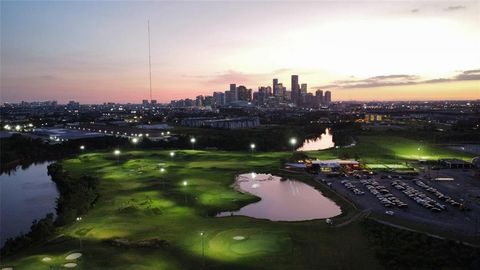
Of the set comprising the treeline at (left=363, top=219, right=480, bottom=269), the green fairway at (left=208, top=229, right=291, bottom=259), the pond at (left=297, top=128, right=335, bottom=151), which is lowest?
the pond at (left=297, top=128, right=335, bottom=151)

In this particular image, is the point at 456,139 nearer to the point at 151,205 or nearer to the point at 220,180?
the point at 220,180

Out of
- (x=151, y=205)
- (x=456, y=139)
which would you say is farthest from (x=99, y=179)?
(x=456, y=139)

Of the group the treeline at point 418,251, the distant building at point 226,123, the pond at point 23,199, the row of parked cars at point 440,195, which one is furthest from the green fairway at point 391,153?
the distant building at point 226,123

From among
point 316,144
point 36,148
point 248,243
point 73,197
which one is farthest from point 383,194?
point 36,148

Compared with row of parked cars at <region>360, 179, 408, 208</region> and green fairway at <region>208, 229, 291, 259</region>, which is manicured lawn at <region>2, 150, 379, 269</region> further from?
row of parked cars at <region>360, 179, 408, 208</region>

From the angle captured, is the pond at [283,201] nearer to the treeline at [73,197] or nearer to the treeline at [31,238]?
the treeline at [73,197]

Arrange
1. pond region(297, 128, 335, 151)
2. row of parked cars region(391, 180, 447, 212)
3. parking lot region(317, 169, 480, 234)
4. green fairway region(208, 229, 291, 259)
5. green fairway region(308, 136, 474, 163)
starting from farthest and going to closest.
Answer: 1. pond region(297, 128, 335, 151)
2. green fairway region(308, 136, 474, 163)
3. row of parked cars region(391, 180, 447, 212)
4. parking lot region(317, 169, 480, 234)
5. green fairway region(208, 229, 291, 259)

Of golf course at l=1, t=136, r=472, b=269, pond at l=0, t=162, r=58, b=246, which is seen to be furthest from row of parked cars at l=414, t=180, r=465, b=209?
pond at l=0, t=162, r=58, b=246
